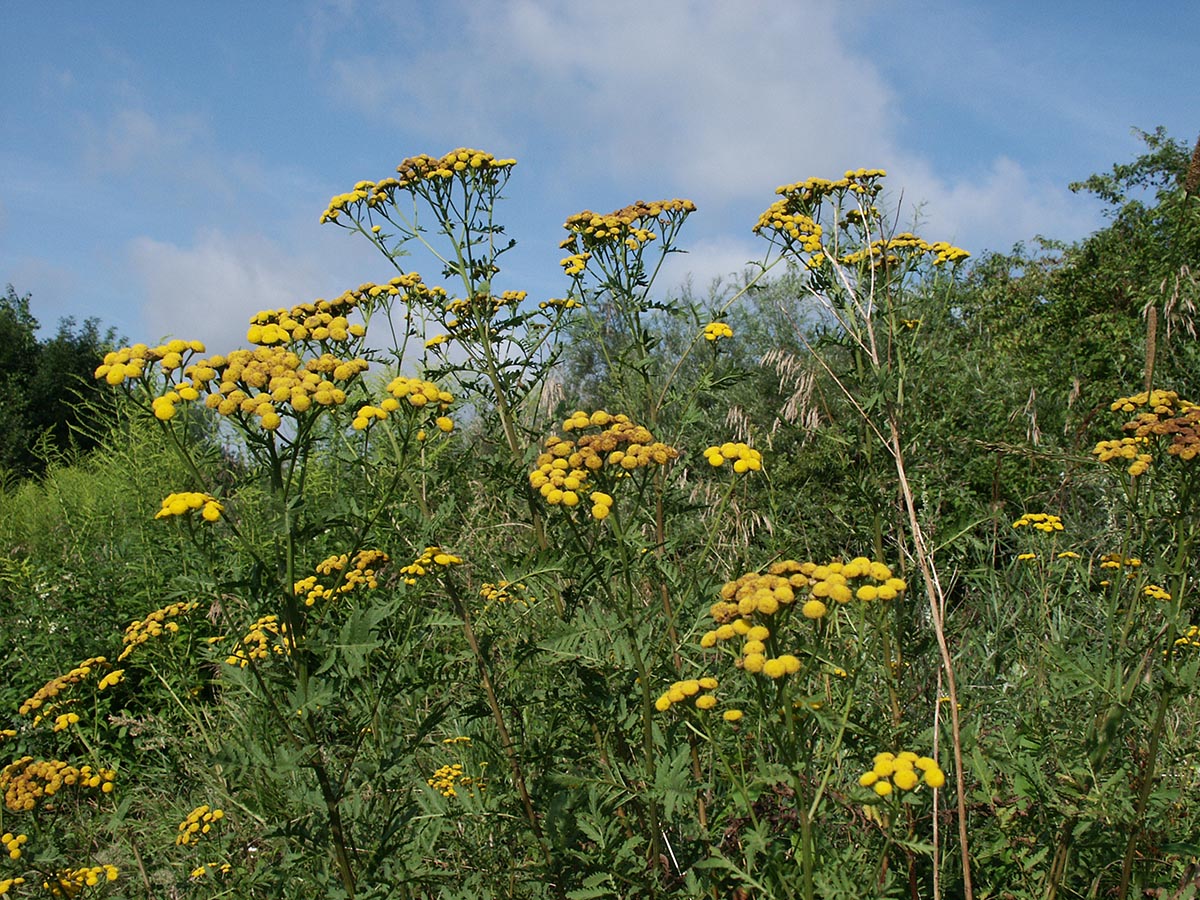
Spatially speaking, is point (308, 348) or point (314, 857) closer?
point (314, 857)

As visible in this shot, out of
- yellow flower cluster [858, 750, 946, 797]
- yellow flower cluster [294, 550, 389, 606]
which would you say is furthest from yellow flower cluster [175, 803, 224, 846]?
yellow flower cluster [858, 750, 946, 797]

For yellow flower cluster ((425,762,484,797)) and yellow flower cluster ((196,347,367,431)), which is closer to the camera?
yellow flower cluster ((196,347,367,431))

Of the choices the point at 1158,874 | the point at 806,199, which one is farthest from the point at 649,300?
the point at 1158,874

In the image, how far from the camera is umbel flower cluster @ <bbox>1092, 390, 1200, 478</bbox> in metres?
2.37

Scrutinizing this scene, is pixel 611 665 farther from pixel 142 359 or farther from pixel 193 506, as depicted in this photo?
pixel 142 359

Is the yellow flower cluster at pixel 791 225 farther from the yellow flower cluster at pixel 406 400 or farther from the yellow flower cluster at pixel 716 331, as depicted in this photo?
the yellow flower cluster at pixel 406 400

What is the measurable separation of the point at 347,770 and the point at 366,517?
2.30 feet

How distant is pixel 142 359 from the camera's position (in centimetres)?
257

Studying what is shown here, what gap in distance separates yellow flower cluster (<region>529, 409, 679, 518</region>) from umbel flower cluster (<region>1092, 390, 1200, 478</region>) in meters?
1.43

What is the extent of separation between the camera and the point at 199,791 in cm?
460

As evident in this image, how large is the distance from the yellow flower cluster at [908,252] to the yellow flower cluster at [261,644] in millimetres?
2721

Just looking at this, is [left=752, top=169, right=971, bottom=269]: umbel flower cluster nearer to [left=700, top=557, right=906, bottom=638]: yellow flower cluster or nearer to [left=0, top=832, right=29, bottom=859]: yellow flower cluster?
[left=700, top=557, right=906, bottom=638]: yellow flower cluster

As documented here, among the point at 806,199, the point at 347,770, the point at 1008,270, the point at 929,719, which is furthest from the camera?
the point at 1008,270

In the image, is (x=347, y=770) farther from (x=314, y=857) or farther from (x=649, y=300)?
(x=649, y=300)
